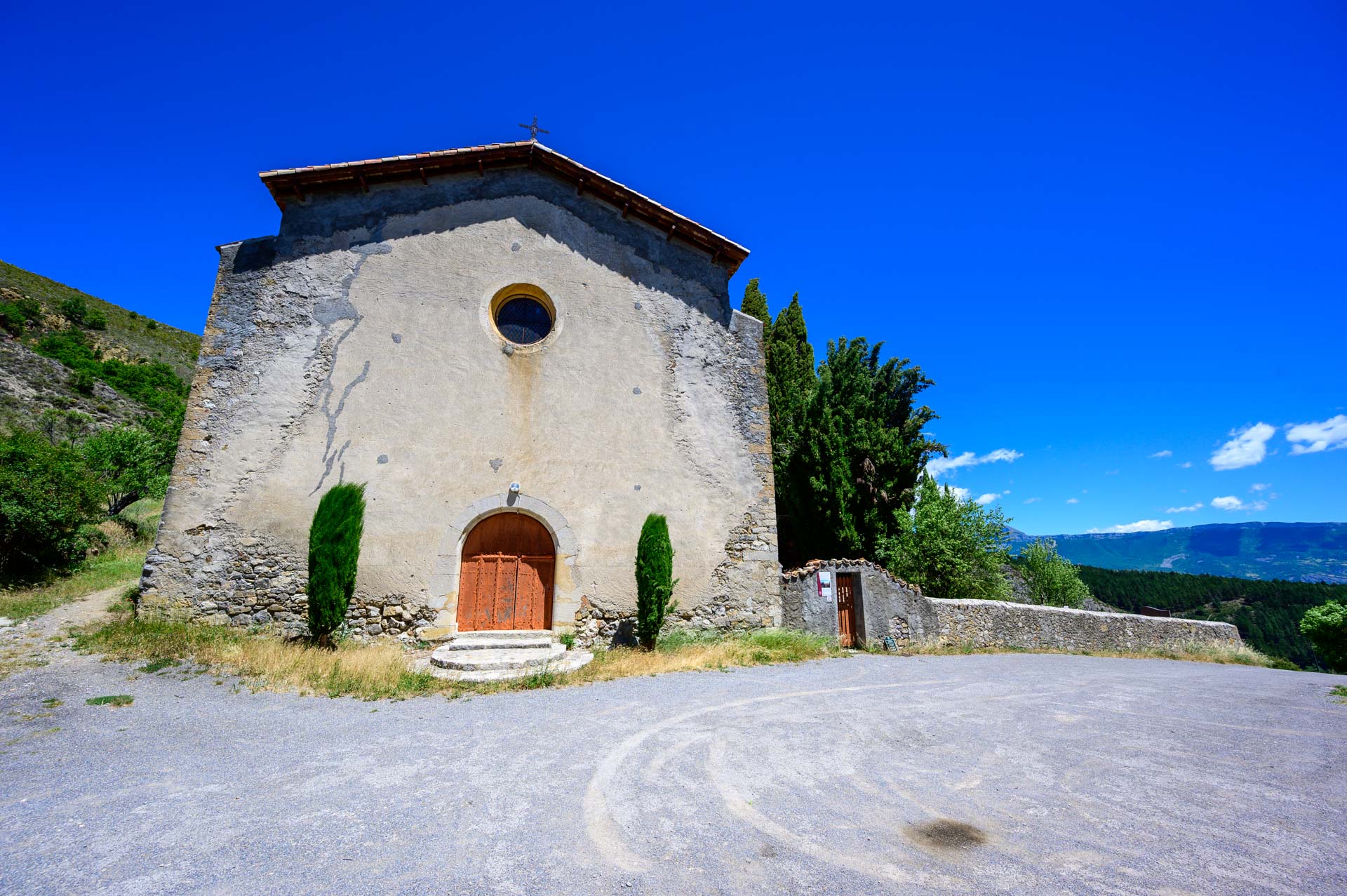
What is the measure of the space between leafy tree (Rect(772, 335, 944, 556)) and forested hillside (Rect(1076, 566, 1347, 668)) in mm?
48750

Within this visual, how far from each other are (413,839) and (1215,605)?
7617 cm

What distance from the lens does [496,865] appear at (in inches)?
112

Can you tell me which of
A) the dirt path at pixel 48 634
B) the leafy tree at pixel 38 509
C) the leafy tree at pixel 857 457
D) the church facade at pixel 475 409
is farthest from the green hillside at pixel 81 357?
the leafy tree at pixel 857 457

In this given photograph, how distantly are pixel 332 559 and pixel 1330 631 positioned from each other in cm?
2388

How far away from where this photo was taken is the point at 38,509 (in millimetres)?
10898

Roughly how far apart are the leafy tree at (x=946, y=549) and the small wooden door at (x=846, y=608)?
332 centimetres

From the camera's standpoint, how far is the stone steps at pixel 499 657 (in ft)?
26.2

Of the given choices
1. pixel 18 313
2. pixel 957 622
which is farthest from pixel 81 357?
pixel 957 622

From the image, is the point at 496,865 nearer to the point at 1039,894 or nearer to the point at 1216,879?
the point at 1039,894

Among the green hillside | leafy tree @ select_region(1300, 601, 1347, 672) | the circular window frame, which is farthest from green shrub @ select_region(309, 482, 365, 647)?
the green hillside

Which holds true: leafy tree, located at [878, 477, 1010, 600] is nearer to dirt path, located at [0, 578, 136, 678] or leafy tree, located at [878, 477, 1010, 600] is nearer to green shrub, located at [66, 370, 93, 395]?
dirt path, located at [0, 578, 136, 678]

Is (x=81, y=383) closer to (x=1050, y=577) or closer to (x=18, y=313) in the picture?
(x=18, y=313)

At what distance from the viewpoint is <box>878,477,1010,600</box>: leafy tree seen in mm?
15289

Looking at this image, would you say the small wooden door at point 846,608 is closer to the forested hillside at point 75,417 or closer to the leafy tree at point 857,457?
the leafy tree at point 857,457
